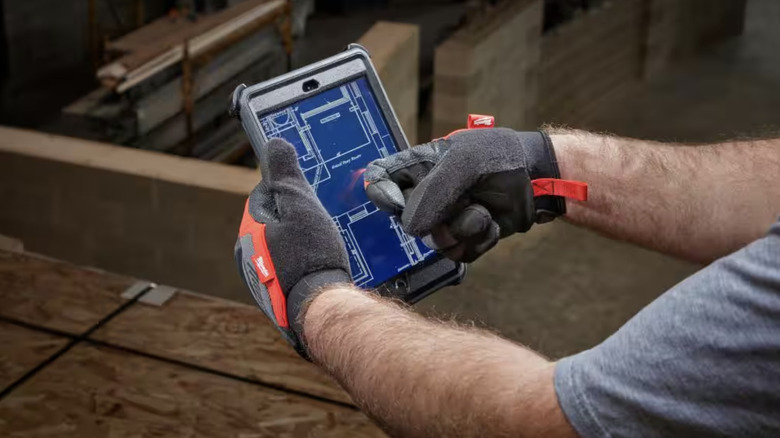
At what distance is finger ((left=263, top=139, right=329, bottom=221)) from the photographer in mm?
2061

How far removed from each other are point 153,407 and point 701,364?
6.15 feet

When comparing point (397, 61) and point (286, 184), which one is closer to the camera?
point (286, 184)

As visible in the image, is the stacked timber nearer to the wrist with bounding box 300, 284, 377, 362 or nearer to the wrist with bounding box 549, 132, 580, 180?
the wrist with bounding box 549, 132, 580, 180

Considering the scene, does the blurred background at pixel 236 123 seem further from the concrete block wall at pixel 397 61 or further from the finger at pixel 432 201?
the finger at pixel 432 201

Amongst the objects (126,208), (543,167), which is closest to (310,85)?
(543,167)

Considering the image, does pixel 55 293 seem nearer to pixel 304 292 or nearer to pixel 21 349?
pixel 21 349

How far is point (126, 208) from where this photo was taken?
5203 millimetres

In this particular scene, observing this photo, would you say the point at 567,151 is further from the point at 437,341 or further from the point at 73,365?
the point at 73,365

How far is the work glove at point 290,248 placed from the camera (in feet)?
6.68

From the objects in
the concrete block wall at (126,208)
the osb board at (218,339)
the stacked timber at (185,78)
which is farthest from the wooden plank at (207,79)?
the osb board at (218,339)

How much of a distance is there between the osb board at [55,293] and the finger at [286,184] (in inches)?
57.2

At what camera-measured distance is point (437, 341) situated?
1.82 metres

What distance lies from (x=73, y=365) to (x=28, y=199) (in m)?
2.67

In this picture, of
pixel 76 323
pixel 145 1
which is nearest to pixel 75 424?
pixel 76 323
